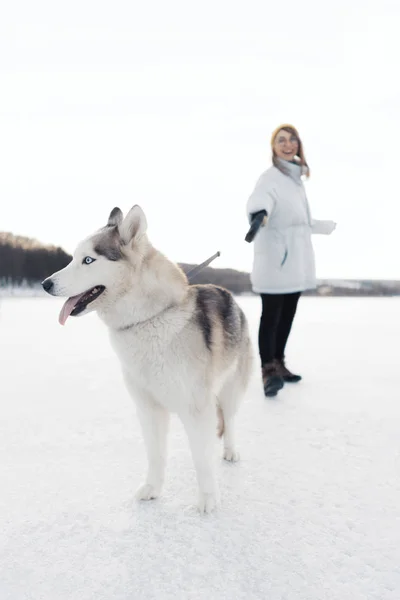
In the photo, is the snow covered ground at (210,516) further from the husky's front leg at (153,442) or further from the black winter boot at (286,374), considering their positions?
the black winter boot at (286,374)

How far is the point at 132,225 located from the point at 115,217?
0.52ft

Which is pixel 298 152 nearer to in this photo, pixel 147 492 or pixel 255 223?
pixel 255 223

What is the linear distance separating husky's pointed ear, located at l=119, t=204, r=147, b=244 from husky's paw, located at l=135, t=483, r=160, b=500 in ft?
3.92

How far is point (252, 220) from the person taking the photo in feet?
13.4

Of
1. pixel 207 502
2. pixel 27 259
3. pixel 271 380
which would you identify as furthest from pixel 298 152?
pixel 27 259

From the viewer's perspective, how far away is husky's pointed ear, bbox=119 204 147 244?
6.95 ft

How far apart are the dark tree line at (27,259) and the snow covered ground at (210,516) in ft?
87.9

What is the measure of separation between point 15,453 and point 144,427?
3.56 ft

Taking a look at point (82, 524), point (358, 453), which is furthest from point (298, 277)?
point (82, 524)

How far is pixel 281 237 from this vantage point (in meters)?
4.30

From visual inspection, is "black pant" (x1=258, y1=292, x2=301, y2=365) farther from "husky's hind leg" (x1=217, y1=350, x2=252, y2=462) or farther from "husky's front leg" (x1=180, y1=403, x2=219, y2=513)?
"husky's front leg" (x1=180, y1=403, x2=219, y2=513)

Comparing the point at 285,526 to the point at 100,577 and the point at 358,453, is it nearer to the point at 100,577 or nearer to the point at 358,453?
the point at 100,577

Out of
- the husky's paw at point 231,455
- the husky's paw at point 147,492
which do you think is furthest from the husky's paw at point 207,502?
the husky's paw at point 231,455

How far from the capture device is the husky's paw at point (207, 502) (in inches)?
82.8
